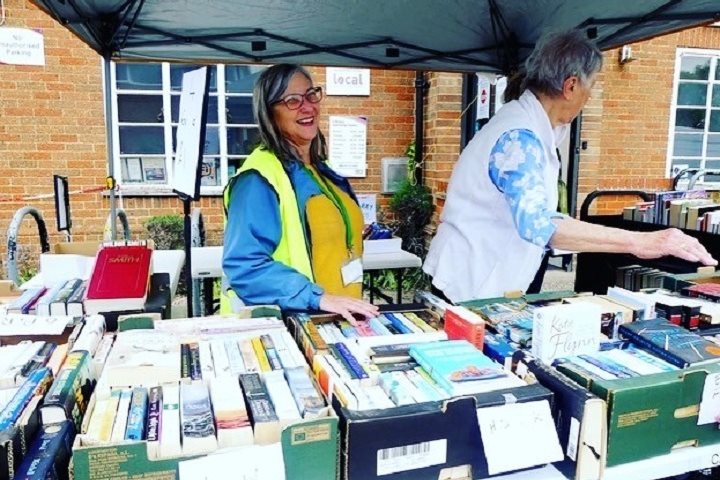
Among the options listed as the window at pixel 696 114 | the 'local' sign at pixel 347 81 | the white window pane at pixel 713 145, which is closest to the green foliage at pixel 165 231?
the 'local' sign at pixel 347 81

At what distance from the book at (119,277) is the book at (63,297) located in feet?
0.23

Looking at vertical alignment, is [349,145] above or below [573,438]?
above

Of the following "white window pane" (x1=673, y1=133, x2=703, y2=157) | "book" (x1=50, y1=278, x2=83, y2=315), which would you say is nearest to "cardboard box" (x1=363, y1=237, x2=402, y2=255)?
"book" (x1=50, y1=278, x2=83, y2=315)

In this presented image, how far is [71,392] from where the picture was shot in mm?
1015

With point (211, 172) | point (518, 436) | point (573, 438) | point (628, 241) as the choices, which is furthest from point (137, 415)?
point (211, 172)

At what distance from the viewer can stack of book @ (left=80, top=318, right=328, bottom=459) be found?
3.03 feet

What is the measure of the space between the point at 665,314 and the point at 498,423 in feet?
→ 2.47

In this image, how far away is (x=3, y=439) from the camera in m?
0.83

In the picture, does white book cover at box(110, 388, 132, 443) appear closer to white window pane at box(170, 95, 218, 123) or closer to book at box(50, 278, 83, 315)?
book at box(50, 278, 83, 315)

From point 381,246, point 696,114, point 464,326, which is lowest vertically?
point 381,246

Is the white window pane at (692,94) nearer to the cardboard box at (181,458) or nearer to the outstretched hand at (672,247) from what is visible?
the outstretched hand at (672,247)

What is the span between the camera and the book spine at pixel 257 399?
96cm

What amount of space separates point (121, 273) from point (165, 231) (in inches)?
147

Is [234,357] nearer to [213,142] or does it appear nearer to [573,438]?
[573,438]
